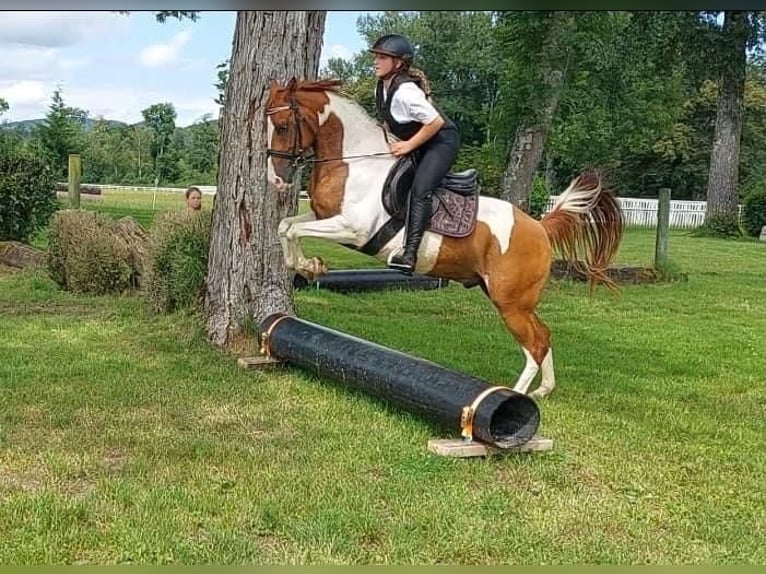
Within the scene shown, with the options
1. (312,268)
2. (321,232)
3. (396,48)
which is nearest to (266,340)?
(312,268)

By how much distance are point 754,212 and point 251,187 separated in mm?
24969

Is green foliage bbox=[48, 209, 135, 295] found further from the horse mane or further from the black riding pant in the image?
the black riding pant

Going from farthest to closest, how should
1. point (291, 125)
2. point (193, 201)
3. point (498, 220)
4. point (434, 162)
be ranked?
1. point (193, 201)
2. point (498, 220)
3. point (291, 125)
4. point (434, 162)

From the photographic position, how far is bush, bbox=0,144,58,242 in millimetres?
13891

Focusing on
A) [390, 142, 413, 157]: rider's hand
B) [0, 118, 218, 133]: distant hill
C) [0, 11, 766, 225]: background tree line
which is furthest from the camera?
[0, 118, 218, 133]: distant hill

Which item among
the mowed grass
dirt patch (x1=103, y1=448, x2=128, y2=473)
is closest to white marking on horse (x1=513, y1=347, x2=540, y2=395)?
the mowed grass

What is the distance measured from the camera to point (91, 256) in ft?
34.7

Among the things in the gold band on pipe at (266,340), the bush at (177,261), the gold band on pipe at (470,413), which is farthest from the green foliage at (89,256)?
the gold band on pipe at (470,413)

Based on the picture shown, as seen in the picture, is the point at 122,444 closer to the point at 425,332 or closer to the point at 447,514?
the point at 447,514

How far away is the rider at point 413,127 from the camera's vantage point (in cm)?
516

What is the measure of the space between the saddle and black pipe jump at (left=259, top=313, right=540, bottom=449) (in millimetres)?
898

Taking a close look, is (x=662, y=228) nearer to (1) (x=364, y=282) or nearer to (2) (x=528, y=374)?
(1) (x=364, y=282)

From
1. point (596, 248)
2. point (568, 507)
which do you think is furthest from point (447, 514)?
point (596, 248)

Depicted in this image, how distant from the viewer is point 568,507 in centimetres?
420
